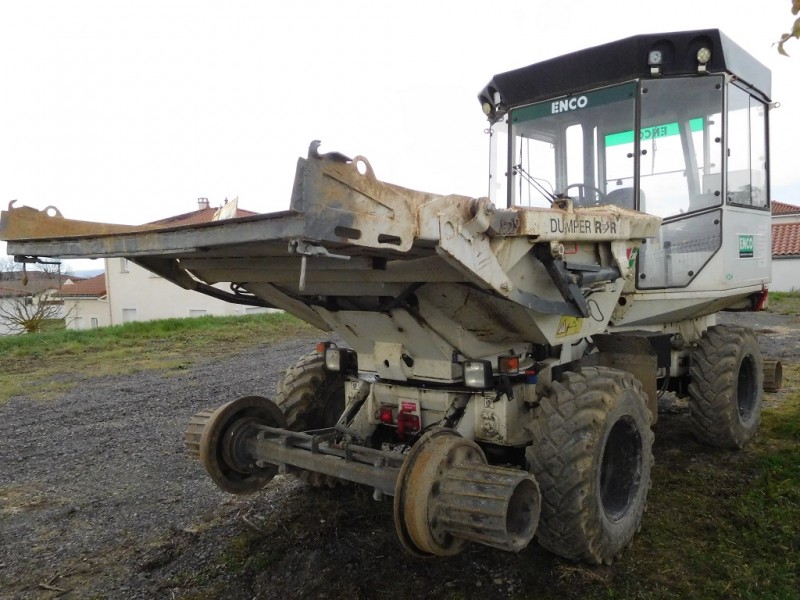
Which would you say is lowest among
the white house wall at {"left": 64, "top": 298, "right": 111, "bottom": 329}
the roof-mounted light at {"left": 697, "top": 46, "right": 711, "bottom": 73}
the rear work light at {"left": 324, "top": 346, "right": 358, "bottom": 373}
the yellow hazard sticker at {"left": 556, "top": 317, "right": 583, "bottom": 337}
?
the white house wall at {"left": 64, "top": 298, "right": 111, "bottom": 329}

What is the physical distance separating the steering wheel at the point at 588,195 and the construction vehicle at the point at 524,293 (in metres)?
0.02

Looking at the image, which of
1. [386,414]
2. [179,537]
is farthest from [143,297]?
[386,414]

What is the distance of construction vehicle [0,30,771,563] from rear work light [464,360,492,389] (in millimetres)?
11

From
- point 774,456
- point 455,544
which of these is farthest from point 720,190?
point 455,544

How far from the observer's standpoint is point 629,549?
3521mm

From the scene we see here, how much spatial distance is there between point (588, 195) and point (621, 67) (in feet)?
3.03

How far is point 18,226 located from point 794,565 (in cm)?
425

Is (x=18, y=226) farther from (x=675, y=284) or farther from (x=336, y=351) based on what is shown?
(x=675, y=284)

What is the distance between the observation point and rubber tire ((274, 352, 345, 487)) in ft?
13.8

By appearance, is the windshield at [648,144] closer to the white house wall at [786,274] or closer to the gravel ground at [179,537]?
the gravel ground at [179,537]

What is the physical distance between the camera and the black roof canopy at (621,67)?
4336 mm

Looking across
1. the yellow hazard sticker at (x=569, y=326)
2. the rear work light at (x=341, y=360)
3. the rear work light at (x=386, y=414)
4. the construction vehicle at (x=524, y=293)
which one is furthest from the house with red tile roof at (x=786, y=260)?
the rear work light at (x=386, y=414)

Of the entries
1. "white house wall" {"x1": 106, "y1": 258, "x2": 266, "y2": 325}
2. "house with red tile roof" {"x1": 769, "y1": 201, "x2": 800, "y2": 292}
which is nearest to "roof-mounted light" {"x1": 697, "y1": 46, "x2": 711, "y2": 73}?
"house with red tile roof" {"x1": 769, "y1": 201, "x2": 800, "y2": 292}

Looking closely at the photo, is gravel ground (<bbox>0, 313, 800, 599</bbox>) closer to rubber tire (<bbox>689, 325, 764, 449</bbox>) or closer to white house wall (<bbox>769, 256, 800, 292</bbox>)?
rubber tire (<bbox>689, 325, 764, 449</bbox>)
